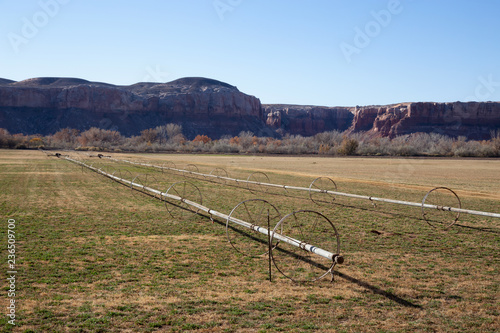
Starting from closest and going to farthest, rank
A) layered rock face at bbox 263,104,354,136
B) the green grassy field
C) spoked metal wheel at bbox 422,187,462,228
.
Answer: the green grassy field → spoked metal wheel at bbox 422,187,462,228 → layered rock face at bbox 263,104,354,136

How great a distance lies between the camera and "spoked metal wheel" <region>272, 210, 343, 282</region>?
6.33 meters

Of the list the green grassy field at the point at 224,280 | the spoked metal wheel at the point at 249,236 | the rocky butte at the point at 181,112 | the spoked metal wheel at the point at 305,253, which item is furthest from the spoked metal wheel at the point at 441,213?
the rocky butte at the point at 181,112

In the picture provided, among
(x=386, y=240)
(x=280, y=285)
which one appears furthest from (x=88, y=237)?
(x=386, y=240)

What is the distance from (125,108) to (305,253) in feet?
451

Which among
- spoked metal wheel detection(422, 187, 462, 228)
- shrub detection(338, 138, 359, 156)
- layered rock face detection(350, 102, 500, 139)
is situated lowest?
spoked metal wheel detection(422, 187, 462, 228)

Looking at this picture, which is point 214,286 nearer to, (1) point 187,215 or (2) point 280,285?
(2) point 280,285

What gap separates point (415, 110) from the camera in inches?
5472

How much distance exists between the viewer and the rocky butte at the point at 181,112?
12575cm

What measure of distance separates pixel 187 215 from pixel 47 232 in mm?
3947

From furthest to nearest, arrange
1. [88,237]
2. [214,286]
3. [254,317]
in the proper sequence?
[88,237] → [214,286] → [254,317]

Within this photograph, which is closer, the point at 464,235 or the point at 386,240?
the point at 386,240

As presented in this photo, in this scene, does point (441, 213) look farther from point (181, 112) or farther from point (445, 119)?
point (445, 119)

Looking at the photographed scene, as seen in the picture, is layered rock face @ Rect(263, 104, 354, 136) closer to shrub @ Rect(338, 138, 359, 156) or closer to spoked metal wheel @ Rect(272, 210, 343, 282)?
shrub @ Rect(338, 138, 359, 156)

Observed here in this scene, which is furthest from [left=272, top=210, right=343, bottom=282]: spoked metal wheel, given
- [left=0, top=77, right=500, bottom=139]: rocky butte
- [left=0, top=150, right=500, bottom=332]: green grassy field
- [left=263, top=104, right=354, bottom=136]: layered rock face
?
[left=263, top=104, right=354, bottom=136]: layered rock face
